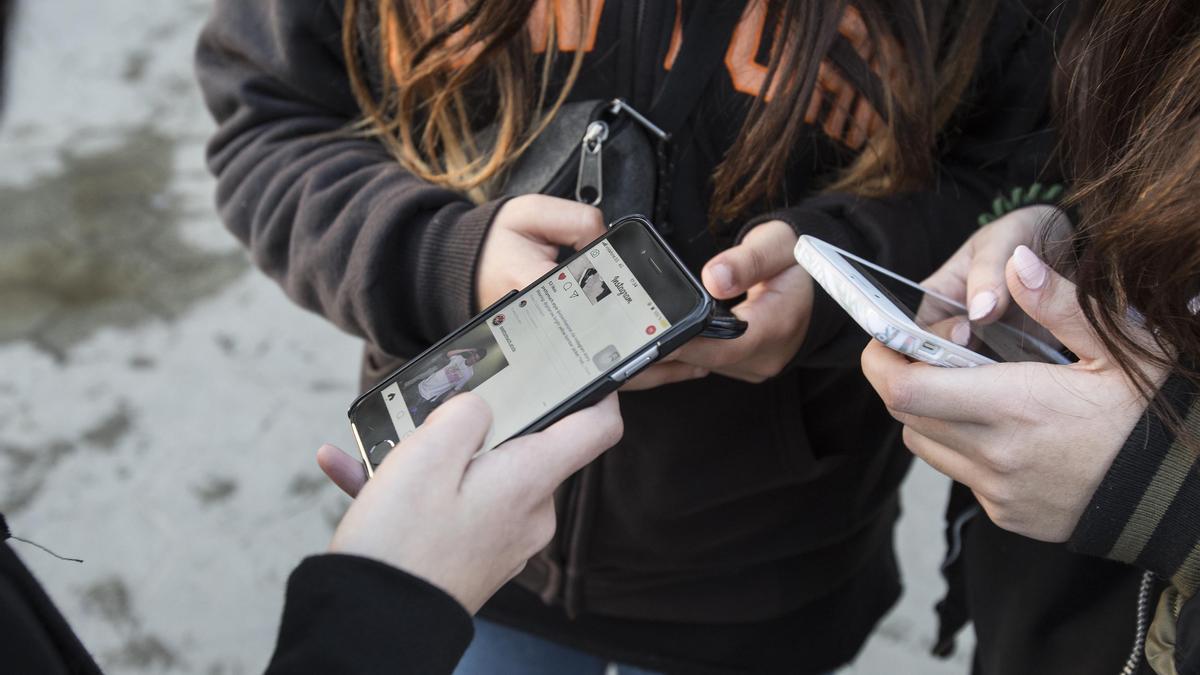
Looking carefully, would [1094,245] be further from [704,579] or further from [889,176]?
[704,579]

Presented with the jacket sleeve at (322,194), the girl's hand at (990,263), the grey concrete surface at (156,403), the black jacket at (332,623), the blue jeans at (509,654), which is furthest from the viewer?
the grey concrete surface at (156,403)

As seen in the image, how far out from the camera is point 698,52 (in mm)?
747

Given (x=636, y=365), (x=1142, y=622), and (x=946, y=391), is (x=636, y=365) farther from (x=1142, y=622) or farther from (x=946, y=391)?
(x=1142, y=622)

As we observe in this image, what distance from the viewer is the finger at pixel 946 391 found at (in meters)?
0.57

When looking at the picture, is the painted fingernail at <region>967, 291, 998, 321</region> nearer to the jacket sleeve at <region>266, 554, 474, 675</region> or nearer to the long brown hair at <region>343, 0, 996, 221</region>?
the long brown hair at <region>343, 0, 996, 221</region>

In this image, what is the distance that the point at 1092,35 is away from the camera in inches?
23.5

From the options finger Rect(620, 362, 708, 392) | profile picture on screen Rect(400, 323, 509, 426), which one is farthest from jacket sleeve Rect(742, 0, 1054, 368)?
profile picture on screen Rect(400, 323, 509, 426)

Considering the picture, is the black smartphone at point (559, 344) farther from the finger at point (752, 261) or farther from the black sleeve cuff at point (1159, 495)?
the black sleeve cuff at point (1159, 495)

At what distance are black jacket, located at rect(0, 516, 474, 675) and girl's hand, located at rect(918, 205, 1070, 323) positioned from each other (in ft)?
A: 1.41

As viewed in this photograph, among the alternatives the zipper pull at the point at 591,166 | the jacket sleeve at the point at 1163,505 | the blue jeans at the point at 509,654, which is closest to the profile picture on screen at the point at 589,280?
the zipper pull at the point at 591,166

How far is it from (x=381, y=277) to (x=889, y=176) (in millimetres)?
447

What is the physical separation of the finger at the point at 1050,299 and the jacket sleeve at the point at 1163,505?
56 millimetres

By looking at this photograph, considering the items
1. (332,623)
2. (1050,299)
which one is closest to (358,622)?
(332,623)

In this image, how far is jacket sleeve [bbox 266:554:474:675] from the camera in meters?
0.44
